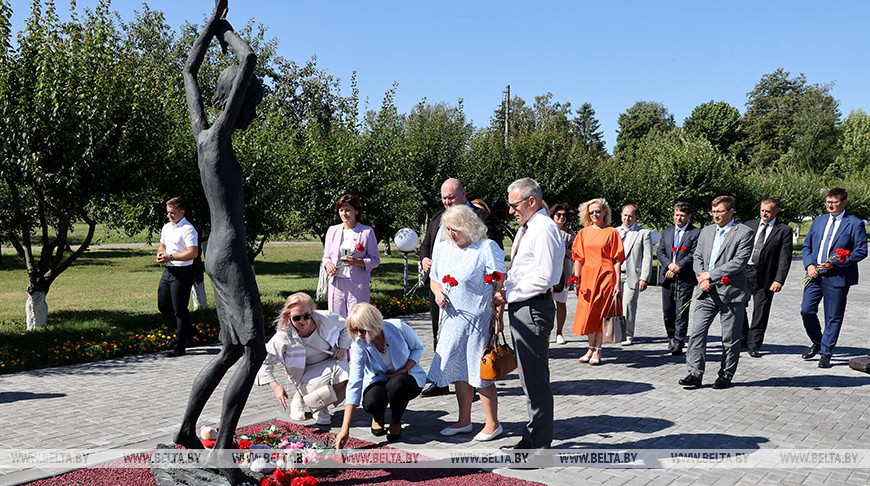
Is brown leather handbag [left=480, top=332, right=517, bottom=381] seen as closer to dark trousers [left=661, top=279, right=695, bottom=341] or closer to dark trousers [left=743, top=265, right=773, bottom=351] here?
dark trousers [left=661, top=279, right=695, bottom=341]

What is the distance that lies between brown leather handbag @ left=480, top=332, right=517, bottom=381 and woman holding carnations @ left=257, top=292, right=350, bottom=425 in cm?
135

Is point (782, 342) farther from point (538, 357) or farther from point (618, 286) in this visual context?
point (538, 357)

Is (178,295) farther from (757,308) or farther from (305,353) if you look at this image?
(757,308)

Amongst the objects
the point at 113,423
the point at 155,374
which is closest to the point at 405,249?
the point at 155,374

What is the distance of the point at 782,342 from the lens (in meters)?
10.0

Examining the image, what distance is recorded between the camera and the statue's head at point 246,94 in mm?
4137

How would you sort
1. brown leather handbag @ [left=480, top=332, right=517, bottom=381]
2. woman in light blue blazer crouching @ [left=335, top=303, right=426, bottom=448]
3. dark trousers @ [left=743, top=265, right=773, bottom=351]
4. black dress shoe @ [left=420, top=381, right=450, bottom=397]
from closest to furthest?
brown leather handbag @ [left=480, top=332, right=517, bottom=381], woman in light blue blazer crouching @ [left=335, top=303, right=426, bottom=448], black dress shoe @ [left=420, top=381, right=450, bottom=397], dark trousers @ [left=743, top=265, right=773, bottom=351]

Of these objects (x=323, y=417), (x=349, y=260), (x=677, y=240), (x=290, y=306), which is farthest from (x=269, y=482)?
(x=677, y=240)

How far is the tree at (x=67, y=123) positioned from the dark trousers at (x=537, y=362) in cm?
749

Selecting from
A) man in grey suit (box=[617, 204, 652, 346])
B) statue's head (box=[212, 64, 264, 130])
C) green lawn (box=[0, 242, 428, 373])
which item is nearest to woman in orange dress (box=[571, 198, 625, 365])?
man in grey suit (box=[617, 204, 652, 346])

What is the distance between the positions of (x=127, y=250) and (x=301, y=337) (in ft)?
100

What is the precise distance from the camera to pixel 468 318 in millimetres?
5105

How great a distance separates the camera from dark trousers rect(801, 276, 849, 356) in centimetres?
788

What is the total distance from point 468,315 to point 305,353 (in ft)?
5.10
